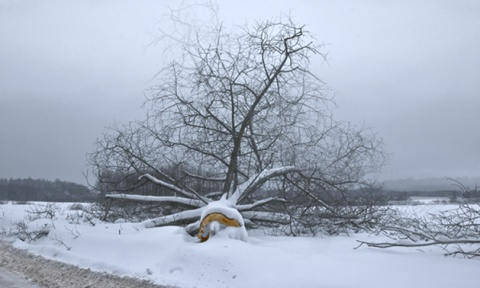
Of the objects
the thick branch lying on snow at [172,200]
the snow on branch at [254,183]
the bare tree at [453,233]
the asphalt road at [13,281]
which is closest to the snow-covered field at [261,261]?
the bare tree at [453,233]

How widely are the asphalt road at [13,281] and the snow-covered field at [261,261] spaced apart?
1.08 m

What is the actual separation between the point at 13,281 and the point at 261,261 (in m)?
4.69

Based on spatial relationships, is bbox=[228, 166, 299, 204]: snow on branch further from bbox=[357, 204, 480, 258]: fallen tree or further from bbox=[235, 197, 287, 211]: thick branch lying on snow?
bbox=[357, 204, 480, 258]: fallen tree

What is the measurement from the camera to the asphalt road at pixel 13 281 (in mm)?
8461

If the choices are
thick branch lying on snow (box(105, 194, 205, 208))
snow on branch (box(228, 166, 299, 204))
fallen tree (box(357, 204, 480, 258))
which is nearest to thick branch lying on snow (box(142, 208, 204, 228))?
thick branch lying on snow (box(105, 194, 205, 208))

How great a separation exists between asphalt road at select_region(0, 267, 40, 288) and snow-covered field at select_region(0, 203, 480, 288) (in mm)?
1077

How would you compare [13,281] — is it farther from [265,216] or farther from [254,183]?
[265,216]

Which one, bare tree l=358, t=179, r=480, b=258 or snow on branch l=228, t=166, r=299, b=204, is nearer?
bare tree l=358, t=179, r=480, b=258

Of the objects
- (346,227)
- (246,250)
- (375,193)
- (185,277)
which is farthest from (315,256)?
(375,193)

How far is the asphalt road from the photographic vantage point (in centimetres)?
846

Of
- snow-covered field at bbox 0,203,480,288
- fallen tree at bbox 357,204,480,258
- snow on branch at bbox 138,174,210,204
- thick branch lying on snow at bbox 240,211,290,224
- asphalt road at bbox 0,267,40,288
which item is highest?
snow on branch at bbox 138,174,210,204

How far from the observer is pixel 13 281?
8.84 m

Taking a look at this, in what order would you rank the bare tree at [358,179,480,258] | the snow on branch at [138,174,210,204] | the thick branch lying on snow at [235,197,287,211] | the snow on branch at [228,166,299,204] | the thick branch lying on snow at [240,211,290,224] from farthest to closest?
1. the snow on branch at [138,174,210,204]
2. the thick branch lying on snow at [240,211,290,224]
3. the snow on branch at [228,166,299,204]
4. the thick branch lying on snow at [235,197,287,211]
5. the bare tree at [358,179,480,258]

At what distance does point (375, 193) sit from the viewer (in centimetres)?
1241
